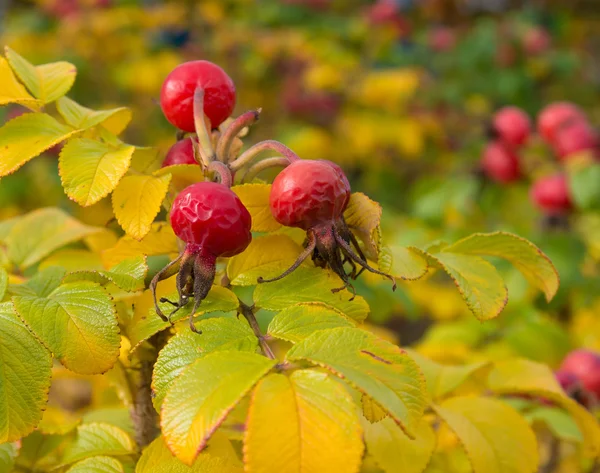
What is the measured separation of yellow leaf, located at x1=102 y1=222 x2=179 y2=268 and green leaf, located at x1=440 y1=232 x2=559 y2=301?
27 cm

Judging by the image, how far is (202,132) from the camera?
0.65 meters

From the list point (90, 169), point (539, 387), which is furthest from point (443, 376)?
point (90, 169)

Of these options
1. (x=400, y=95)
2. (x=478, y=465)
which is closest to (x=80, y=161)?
(x=478, y=465)

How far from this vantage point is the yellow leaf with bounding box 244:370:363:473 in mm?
428

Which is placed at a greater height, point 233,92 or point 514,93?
point 233,92

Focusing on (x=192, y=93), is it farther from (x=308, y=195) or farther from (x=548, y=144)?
(x=548, y=144)

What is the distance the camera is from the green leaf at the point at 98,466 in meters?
0.61

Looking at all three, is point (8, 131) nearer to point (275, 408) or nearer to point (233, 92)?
point (233, 92)

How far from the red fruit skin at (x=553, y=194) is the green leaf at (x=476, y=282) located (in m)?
1.05

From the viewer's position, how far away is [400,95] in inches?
111

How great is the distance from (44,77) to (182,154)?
0.17 metres

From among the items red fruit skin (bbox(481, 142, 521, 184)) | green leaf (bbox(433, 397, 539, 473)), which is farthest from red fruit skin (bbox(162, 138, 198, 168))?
red fruit skin (bbox(481, 142, 521, 184))

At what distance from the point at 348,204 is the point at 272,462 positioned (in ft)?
0.87

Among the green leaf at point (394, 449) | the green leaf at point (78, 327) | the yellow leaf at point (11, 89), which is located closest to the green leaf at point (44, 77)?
the yellow leaf at point (11, 89)
